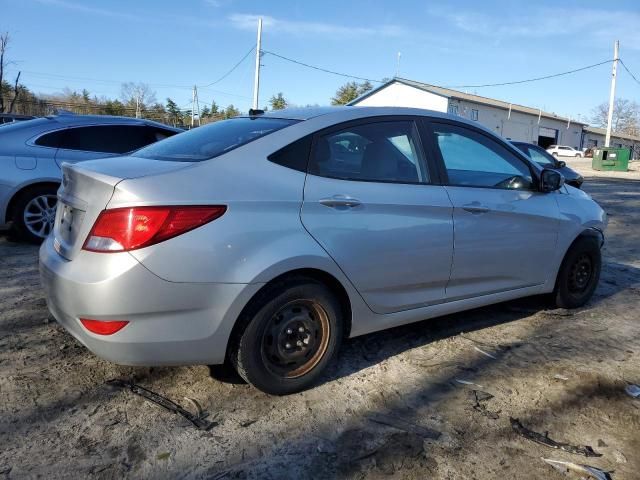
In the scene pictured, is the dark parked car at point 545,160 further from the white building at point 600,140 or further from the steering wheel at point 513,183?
the white building at point 600,140

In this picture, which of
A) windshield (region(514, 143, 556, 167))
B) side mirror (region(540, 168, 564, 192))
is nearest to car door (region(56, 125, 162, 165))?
side mirror (region(540, 168, 564, 192))

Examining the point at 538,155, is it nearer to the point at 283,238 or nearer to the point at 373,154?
the point at 373,154

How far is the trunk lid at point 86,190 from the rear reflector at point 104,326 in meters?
0.36

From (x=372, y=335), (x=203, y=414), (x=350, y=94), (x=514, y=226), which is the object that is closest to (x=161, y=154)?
(x=203, y=414)

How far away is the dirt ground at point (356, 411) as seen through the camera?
239 centimetres

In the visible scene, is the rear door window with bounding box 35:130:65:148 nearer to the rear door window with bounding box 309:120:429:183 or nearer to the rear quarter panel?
the rear door window with bounding box 309:120:429:183

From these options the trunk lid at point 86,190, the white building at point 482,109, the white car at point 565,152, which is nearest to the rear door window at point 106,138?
A: the trunk lid at point 86,190

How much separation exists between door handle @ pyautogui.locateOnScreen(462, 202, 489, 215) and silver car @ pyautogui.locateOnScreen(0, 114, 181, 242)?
461 cm

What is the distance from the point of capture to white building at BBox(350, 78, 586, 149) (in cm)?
4716

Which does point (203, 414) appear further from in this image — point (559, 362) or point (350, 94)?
point (350, 94)

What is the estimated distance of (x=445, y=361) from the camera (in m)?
3.51

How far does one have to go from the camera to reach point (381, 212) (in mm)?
3104

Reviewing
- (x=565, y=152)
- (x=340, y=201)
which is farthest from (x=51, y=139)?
(x=565, y=152)

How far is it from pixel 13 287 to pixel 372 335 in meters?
3.12
